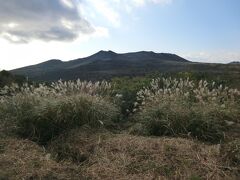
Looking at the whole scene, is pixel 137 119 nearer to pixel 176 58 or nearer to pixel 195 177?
pixel 195 177

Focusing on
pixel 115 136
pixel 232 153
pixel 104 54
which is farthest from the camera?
pixel 104 54

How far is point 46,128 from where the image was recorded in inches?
323

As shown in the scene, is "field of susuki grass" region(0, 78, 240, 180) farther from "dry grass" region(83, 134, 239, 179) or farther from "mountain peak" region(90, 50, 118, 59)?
"mountain peak" region(90, 50, 118, 59)

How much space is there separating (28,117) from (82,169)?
2495 millimetres

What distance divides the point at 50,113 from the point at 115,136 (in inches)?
51.0

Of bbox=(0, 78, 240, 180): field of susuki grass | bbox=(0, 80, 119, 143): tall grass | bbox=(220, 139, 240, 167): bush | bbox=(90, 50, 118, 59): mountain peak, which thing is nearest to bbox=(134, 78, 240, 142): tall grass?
bbox=(0, 78, 240, 180): field of susuki grass

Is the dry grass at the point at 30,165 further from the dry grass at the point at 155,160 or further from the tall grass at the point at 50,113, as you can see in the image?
the tall grass at the point at 50,113

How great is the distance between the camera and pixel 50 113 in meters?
8.24

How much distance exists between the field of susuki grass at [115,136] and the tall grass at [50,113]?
17mm

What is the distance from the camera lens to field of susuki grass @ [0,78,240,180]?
6012 mm

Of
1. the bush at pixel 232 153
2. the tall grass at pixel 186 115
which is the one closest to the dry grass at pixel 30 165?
the bush at pixel 232 153

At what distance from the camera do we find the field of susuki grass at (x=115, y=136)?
19.7 ft

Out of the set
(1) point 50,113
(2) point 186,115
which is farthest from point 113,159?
(1) point 50,113

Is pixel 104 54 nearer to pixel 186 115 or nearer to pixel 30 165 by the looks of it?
pixel 186 115
